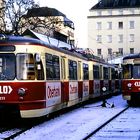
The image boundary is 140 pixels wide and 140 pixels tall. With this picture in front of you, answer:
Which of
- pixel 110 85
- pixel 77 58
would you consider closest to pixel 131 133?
pixel 77 58

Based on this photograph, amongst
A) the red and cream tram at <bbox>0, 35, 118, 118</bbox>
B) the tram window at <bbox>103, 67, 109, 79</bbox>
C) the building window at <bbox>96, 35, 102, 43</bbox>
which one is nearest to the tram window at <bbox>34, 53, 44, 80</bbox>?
the red and cream tram at <bbox>0, 35, 118, 118</bbox>

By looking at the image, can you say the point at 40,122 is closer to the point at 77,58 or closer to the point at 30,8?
the point at 77,58

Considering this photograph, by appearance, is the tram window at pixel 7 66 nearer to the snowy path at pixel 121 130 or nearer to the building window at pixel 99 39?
the snowy path at pixel 121 130

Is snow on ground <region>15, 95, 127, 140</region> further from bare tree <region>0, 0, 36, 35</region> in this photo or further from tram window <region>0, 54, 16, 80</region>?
bare tree <region>0, 0, 36, 35</region>

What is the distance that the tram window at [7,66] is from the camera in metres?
16.1

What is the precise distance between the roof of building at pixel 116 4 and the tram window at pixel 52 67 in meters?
109

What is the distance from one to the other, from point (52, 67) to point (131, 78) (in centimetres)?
876

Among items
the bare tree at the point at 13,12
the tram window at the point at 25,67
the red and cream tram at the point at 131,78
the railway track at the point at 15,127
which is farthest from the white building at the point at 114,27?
the tram window at the point at 25,67

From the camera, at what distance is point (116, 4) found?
128m

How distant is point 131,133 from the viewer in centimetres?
1457

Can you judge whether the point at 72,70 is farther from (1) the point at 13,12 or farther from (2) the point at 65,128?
(1) the point at 13,12

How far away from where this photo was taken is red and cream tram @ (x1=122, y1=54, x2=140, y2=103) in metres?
26.1

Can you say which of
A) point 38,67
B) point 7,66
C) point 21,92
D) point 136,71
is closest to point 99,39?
point 136,71

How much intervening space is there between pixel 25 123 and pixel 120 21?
111 m
